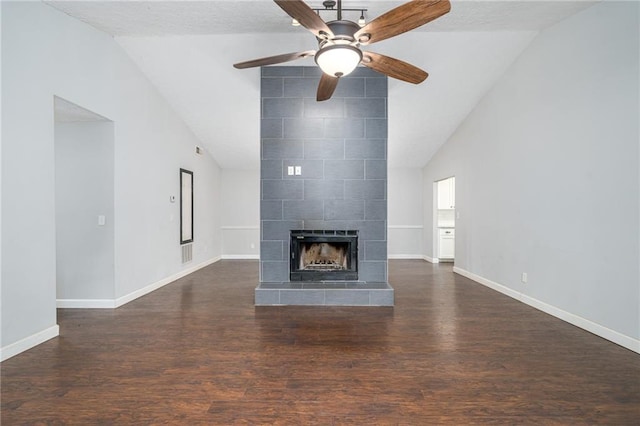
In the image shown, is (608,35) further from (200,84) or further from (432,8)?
(200,84)

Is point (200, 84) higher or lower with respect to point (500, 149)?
higher

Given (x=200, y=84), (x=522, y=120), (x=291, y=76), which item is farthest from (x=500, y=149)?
(x=200, y=84)

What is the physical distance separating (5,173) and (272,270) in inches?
101

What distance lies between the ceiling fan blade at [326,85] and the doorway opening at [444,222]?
4.52m

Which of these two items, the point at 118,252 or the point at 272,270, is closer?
the point at 118,252

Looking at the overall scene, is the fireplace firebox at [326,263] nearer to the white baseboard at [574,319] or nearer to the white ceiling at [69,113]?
the white baseboard at [574,319]

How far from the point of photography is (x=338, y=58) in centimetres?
219

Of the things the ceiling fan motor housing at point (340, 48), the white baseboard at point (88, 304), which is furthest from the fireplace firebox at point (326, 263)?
the ceiling fan motor housing at point (340, 48)

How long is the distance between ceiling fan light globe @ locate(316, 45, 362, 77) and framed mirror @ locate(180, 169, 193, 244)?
388 centimetres

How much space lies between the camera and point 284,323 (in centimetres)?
314

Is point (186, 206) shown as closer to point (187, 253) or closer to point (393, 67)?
point (187, 253)

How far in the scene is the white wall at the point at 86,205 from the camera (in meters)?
3.67

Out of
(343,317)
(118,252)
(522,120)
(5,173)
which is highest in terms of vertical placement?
(522,120)

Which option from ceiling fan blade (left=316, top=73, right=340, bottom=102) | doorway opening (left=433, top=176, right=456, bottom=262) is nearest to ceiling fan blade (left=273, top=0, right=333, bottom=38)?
ceiling fan blade (left=316, top=73, right=340, bottom=102)
